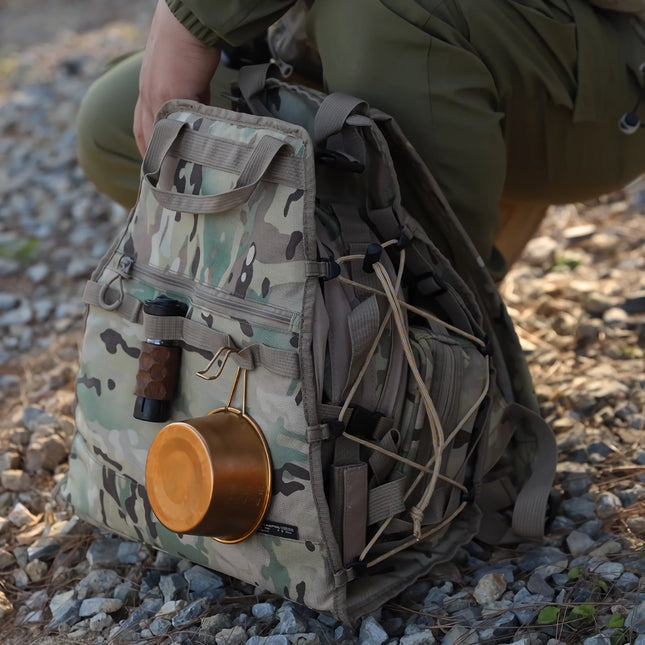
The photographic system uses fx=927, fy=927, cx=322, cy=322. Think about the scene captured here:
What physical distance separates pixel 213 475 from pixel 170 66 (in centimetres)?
94

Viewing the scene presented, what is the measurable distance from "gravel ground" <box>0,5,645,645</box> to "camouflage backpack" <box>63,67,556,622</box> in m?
0.11

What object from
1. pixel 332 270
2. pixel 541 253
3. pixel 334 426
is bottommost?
pixel 541 253

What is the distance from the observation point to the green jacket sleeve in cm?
192

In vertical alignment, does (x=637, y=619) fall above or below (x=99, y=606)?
above

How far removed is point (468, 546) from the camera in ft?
6.73

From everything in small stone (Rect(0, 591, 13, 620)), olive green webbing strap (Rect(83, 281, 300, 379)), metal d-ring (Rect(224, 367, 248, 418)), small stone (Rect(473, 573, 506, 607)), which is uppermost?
olive green webbing strap (Rect(83, 281, 300, 379))

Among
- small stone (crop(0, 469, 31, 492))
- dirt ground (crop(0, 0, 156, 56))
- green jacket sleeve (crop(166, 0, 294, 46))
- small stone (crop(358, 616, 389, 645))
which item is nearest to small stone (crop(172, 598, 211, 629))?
small stone (crop(358, 616, 389, 645))

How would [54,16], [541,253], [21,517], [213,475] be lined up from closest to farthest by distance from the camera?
[213,475], [21,517], [541,253], [54,16]

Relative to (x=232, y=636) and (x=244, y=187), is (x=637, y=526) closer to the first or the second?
(x=232, y=636)

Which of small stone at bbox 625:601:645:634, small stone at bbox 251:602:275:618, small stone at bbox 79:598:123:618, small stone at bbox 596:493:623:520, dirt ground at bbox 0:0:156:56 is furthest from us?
dirt ground at bbox 0:0:156:56

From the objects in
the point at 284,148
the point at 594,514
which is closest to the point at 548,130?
the point at 284,148

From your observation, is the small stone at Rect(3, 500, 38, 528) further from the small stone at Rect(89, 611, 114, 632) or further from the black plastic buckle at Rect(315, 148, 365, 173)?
the black plastic buckle at Rect(315, 148, 365, 173)

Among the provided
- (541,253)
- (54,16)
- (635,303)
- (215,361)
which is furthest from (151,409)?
(54,16)

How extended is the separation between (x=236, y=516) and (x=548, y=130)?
1.14m
